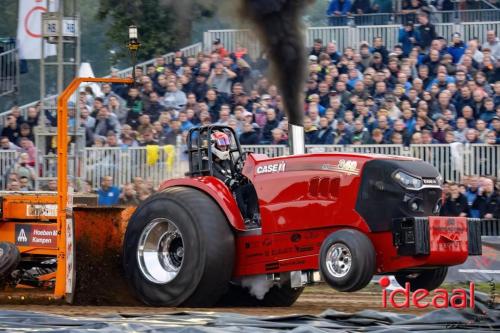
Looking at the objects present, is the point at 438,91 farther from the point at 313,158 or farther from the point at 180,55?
the point at 313,158

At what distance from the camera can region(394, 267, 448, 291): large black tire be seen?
397 inches

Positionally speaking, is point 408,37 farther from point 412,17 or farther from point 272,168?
point 272,168

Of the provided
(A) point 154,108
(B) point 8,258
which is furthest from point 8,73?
(B) point 8,258

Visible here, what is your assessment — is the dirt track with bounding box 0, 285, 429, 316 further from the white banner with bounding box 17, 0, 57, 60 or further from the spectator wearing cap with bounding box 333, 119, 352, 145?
the white banner with bounding box 17, 0, 57, 60

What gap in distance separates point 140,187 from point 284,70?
15.0 feet

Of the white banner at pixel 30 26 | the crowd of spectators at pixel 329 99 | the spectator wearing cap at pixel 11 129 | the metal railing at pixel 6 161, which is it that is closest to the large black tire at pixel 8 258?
the crowd of spectators at pixel 329 99

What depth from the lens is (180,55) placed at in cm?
1845

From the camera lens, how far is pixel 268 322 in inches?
341

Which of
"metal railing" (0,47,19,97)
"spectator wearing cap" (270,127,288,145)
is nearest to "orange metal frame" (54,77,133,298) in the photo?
→ "spectator wearing cap" (270,127,288,145)

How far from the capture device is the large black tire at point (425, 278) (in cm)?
1008

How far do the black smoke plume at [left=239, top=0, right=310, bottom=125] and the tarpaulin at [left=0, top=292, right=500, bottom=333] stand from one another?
357 cm

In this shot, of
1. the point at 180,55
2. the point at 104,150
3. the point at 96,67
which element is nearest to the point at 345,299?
the point at 104,150

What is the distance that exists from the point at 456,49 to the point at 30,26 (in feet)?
24.6

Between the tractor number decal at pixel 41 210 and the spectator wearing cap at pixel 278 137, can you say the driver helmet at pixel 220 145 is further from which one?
the spectator wearing cap at pixel 278 137
